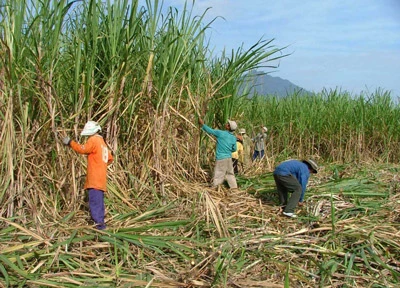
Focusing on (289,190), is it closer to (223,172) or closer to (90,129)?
(223,172)

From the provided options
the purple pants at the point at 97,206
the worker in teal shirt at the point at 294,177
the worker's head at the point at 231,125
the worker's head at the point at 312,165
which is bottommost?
the purple pants at the point at 97,206

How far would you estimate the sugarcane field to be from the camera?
291 centimetres

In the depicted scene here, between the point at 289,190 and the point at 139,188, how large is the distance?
1582mm

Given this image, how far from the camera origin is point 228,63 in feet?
16.6

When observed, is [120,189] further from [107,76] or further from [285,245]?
[285,245]

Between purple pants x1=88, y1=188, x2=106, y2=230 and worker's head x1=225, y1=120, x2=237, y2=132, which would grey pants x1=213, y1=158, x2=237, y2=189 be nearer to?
worker's head x1=225, y1=120, x2=237, y2=132

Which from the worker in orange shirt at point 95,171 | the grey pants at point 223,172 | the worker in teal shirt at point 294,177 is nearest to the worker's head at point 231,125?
the grey pants at point 223,172

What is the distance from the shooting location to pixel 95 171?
3.55 meters

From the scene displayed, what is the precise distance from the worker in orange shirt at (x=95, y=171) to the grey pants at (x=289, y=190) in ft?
6.03

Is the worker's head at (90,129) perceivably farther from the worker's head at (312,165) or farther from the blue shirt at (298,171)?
the worker's head at (312,165)

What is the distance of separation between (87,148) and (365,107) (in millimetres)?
6786

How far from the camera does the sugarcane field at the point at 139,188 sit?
2.91 m

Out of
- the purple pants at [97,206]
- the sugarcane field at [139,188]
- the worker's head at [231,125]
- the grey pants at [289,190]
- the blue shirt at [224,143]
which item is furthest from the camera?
the worker's head at [231,125]

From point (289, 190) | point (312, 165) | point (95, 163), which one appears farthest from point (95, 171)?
point (312, 165)
